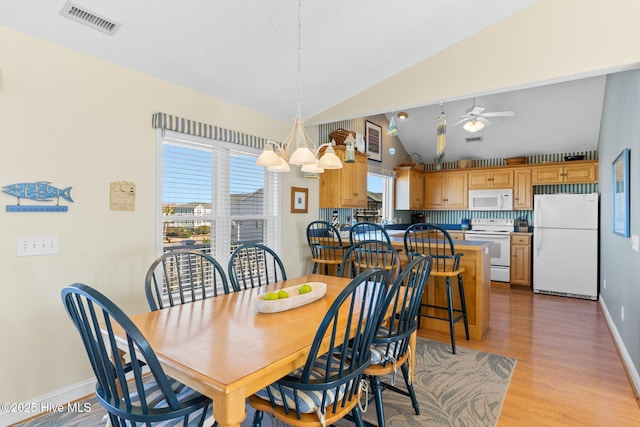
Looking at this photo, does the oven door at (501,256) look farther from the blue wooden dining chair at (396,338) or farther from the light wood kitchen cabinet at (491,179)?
the blue wooden dining chair at (396,338)

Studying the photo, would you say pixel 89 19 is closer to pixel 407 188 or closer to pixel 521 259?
pixel 407 188

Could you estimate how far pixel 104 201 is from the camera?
2445mm

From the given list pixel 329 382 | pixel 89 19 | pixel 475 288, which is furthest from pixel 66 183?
pixel 475 288

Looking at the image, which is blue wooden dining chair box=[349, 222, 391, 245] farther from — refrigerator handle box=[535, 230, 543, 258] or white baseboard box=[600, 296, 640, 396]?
refrigerator handle box=[535, 230, 543, 258]

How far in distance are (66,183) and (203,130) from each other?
112 centimetres

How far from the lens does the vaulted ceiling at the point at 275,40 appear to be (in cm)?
213

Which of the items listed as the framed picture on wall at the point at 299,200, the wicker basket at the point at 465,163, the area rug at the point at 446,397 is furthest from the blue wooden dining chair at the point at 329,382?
the wicker basket at the point at 465,163

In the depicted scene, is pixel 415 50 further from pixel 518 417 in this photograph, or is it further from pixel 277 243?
pixel 518 417

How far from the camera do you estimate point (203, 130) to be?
3.01 meters

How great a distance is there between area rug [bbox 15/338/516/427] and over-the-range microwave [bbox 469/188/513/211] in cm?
376

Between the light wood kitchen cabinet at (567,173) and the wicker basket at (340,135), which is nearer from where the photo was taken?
the wicker basket at (340,135)

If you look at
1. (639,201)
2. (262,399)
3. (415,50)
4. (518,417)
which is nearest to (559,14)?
(415,50)

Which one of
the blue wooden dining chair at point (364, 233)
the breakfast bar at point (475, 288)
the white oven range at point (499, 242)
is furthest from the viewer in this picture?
the white oven range at point (499, 242)

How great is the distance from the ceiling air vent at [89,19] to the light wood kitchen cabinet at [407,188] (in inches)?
207
